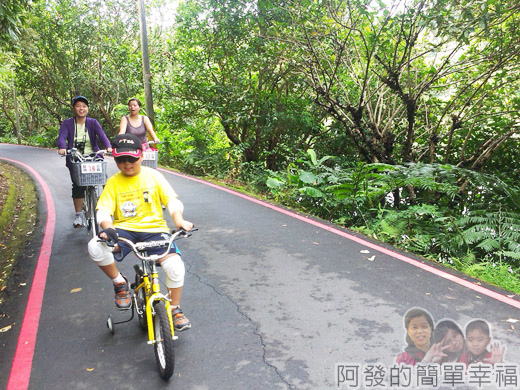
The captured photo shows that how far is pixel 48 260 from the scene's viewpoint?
209 inches

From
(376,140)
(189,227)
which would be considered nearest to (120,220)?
(189,227)

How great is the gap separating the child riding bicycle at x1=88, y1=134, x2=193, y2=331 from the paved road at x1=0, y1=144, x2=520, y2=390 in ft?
1.46

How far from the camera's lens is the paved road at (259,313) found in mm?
3043

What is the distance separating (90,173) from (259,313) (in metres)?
3.03

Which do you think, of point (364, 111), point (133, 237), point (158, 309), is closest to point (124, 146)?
point (133, 237)

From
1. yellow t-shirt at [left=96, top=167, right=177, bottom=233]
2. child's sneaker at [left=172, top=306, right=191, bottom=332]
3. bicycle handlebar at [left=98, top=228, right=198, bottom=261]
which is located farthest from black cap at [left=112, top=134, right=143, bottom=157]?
child's sneaker at [left=172, top=306, right=191, bottom=332]

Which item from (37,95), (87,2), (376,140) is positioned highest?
(87,2)

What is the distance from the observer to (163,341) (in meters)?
2.71

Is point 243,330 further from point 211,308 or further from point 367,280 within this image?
point 367,280

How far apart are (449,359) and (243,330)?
1.71 m

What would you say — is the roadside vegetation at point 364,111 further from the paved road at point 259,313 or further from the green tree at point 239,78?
the paved road at point 259,313

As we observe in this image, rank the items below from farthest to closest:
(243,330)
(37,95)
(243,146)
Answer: (37,95) → (243,146) → (243,330)

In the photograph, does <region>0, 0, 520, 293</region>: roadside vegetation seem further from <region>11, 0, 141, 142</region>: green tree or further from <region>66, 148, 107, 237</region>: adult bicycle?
<region>66, 148, 107, 237</region>: adult bicycle

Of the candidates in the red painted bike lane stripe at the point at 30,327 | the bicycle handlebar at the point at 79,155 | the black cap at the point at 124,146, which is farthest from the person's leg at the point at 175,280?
the bicycle handlebar at the point at 79,155
